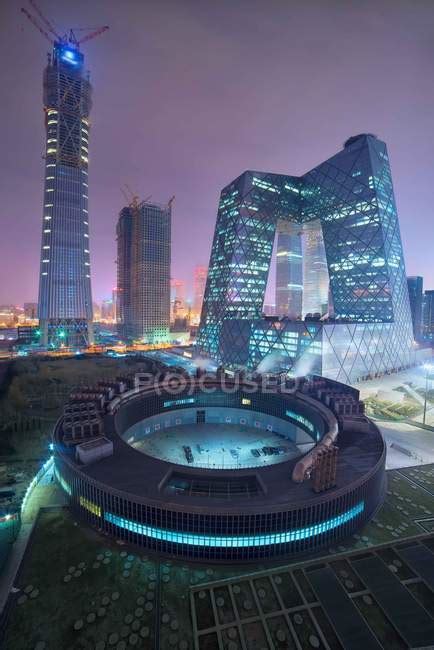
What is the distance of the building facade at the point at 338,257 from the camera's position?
113812mm

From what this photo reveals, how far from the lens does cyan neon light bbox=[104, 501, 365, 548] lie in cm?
3322

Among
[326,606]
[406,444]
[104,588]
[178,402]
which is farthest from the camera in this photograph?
[178,402]

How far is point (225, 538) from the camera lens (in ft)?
109

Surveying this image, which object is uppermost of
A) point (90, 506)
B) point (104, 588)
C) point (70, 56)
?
point (70, 56)

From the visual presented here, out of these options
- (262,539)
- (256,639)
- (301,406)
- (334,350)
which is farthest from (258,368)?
(256,639)

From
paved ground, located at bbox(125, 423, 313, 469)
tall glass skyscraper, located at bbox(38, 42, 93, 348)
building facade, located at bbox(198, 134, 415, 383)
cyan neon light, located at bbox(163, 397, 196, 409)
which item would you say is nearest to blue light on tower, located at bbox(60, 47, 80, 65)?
tall glass skyscraper, located at bbox(38, 42, 93, 348)

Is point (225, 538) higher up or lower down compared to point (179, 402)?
lower down

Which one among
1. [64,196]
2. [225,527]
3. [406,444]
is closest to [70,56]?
[64,196]

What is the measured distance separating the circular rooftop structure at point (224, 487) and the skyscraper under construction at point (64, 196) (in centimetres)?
12929

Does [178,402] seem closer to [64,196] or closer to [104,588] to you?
[104,588]

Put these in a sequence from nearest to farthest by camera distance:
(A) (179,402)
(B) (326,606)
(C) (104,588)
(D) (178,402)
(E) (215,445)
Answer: (B) (326,606)
(C) (104,588)
(E) (215,445)
(D) (178,402)
(A) (179,402)

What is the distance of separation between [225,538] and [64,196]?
185675 mm

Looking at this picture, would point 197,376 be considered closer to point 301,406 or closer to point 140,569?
point 301,406

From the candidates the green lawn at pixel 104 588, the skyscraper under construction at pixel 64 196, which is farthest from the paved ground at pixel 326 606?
the skyscraper under construction at pixel 64 196
